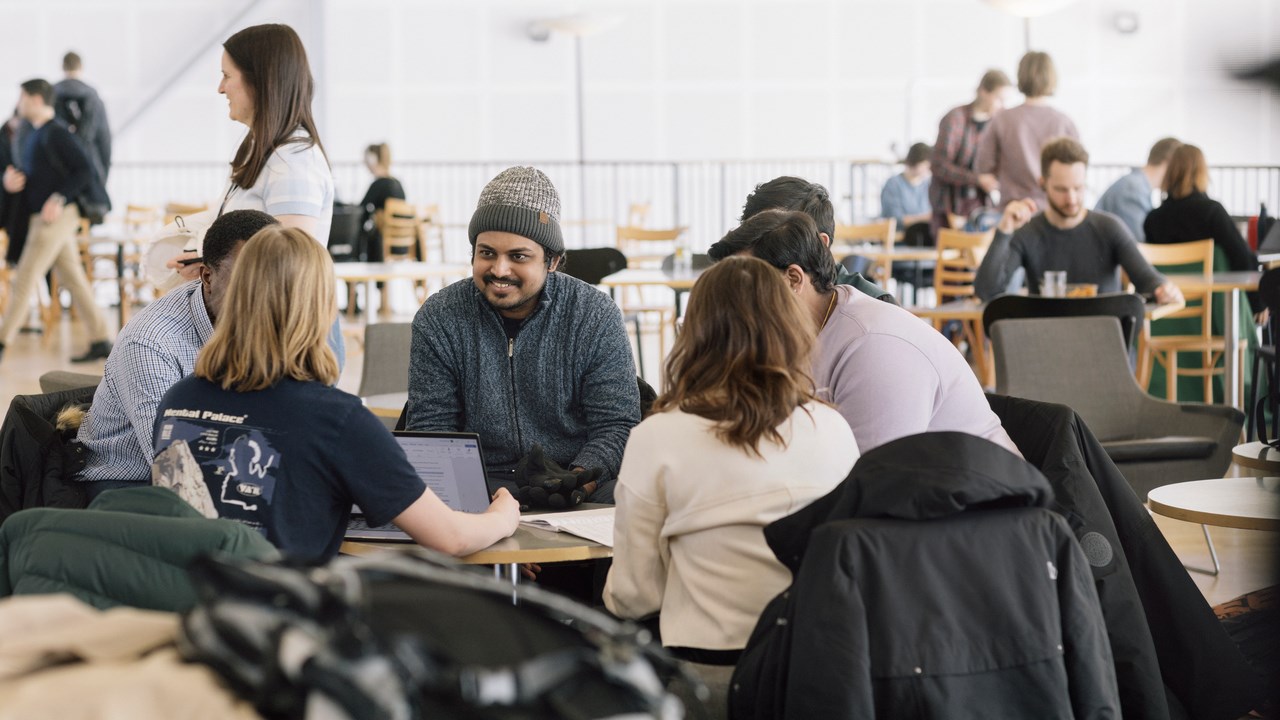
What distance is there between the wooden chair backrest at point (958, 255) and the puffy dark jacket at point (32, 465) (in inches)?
202

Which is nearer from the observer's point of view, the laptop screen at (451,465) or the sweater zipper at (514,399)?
the laptop screen at (451,465)

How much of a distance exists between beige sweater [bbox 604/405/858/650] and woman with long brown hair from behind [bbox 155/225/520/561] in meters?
0.35

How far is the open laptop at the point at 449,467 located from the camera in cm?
243

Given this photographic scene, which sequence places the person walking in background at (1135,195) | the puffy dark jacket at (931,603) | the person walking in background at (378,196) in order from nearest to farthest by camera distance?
the puffy dark jacket at (931,603), the person walking in background at (1135,195), the person walking in background at (378,196)

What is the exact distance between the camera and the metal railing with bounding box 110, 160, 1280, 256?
13430 mm

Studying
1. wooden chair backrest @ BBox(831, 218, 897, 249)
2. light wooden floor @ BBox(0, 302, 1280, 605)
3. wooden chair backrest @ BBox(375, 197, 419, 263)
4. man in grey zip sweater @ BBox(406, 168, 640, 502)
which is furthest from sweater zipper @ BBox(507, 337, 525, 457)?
wooden chair backrest @ BBox(375, 197, 419, 263)

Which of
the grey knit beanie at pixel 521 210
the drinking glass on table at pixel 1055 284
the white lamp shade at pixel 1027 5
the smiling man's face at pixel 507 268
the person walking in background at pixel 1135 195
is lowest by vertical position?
the drinking glass on table at pixel 1055 284

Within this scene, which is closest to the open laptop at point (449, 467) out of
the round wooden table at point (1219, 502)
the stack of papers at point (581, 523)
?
the stack of papers at point (581, 523)

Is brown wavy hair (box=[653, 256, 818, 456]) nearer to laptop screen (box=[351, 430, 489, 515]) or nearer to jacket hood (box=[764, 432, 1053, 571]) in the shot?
jacket hood (box=[764, 432, 1053, 571])

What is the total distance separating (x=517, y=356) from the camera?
3020mm

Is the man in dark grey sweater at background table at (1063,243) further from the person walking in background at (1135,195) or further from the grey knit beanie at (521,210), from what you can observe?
A: the grey knit beanie at (521,210)

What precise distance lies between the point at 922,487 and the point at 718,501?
0.37 metres

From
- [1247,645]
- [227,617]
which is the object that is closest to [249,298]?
[227,617]

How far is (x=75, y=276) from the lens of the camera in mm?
8633
